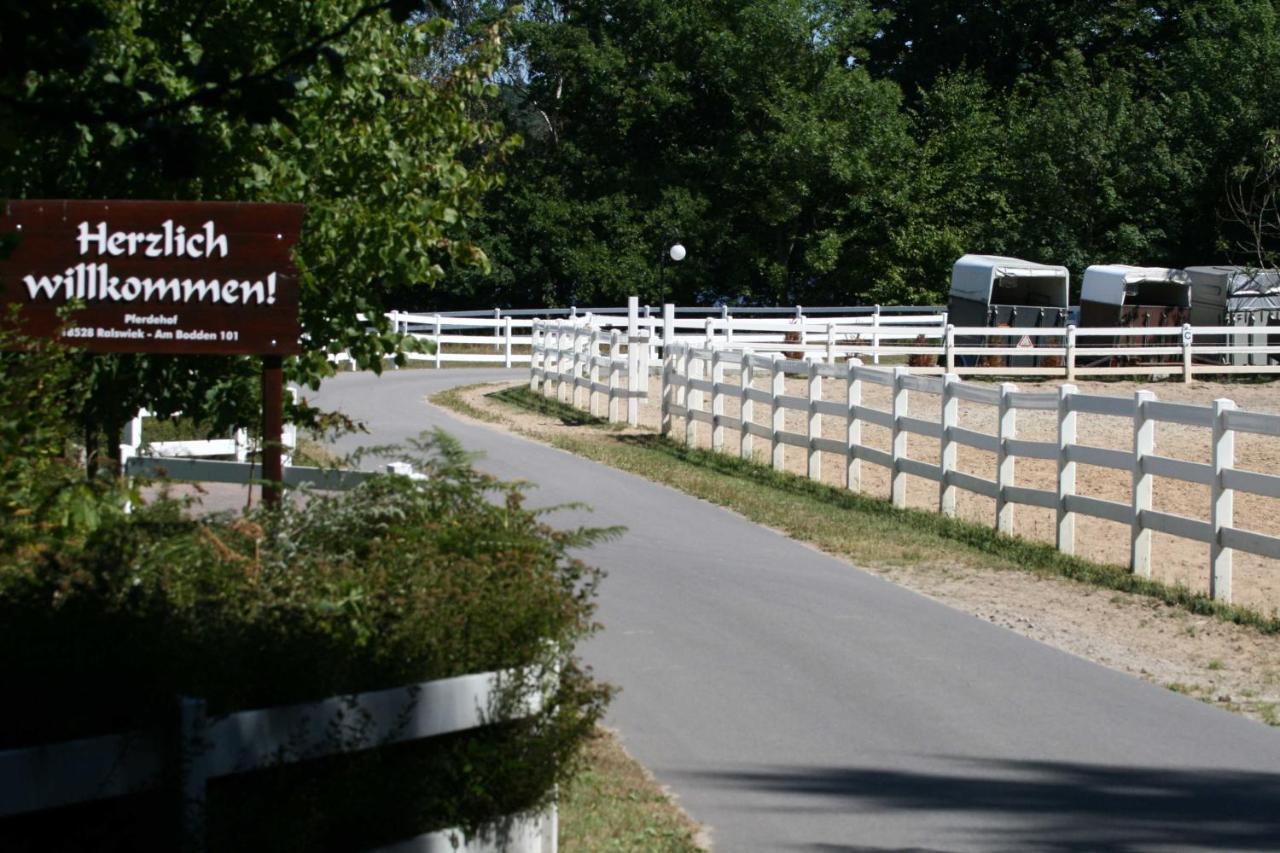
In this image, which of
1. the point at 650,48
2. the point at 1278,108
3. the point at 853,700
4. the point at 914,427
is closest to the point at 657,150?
the point at 650,48

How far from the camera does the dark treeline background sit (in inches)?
1981

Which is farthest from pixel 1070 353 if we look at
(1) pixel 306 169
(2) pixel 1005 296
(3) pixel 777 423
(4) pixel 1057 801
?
(4) pixel 1057 801

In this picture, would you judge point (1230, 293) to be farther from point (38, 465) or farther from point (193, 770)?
point (193, 770)

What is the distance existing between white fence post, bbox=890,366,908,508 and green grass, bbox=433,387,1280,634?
20 cm

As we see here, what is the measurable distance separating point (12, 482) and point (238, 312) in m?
1.27

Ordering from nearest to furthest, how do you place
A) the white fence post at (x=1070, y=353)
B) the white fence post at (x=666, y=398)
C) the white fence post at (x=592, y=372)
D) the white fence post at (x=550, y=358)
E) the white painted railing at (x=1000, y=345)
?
the white fence post at (x=666, y=398) < the white fence post at (x=592, y=372) < the white fence post at (x=550, y=358) < the white painted railing at (x=1000, y=345) < the white fence post at (x=1070, y=353)

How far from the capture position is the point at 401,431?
74.7 feet

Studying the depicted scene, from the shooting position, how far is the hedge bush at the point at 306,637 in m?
4.23

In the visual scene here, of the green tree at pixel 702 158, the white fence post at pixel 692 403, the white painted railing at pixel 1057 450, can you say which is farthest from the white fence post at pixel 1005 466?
the green tree at pixel 702 158

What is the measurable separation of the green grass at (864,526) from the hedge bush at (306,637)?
6.90 metres

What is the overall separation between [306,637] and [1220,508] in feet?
28.4

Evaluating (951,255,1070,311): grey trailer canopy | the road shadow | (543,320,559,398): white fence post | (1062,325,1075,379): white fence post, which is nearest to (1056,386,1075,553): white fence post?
the road shadow

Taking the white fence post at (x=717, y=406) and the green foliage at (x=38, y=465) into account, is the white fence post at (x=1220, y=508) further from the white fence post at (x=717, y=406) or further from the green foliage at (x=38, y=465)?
the white fence post at (x=717, y=406)

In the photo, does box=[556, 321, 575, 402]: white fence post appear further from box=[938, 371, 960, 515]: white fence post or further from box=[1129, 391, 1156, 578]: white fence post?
box=[1129, 391, 1156, 578]: white fence post
